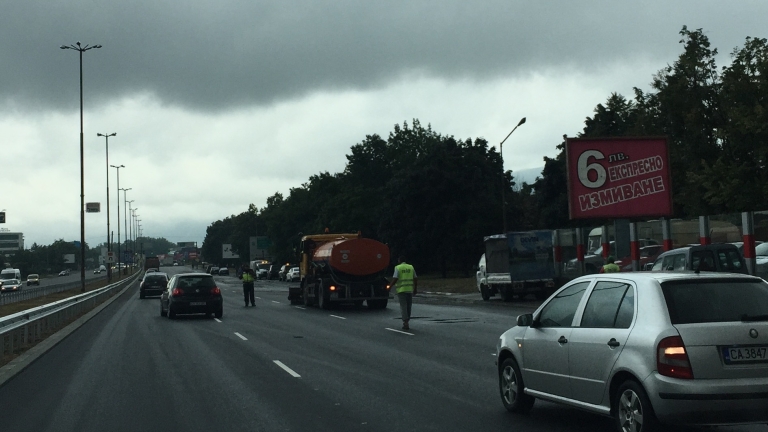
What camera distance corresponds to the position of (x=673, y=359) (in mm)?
7461

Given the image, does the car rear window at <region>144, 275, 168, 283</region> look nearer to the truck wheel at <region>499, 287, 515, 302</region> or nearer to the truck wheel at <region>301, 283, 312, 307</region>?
the truck wheel at <region>301, 283, 312, 307</region>

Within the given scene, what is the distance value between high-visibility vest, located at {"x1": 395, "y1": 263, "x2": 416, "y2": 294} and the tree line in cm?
1786

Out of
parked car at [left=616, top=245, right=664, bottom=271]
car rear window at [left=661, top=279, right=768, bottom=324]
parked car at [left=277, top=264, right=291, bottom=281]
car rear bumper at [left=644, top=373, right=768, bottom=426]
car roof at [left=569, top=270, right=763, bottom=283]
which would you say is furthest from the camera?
parked car at [left=277, top=264, right=291, bottom=281]

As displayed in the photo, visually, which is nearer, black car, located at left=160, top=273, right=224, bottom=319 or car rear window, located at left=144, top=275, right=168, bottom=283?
black car, located at left=160, top=273, right=224, bottom=319

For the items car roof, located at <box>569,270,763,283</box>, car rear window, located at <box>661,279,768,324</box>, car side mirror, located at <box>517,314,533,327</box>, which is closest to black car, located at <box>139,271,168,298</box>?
car side mirror, located at <box>517,314,533,327</box>

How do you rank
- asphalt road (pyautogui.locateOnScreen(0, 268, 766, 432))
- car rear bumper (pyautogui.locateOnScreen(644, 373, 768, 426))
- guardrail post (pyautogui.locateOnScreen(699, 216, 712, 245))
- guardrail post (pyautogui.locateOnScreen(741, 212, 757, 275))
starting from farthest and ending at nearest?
1. guardrail post (pyautogui.locateOnScreen(699, 216, 712, 245))
2. guardrail post (pyautogui.locateOnScreen(741, 212, 757, 275))
3. asphalt road (pyautogui.locateOnScreen(0, 268, 766, 432))
4. car rear bumper (pyautogui.locateOnScreen(644, 373, 768, 426))

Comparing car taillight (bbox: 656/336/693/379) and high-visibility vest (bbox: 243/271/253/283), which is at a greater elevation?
high-visibility vest (bbox: 243/271/253/283)

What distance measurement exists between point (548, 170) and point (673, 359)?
73753mm

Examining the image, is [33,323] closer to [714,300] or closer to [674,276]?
[674,276]

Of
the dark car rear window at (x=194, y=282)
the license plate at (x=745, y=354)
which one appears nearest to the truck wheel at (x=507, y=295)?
the dark car rear window at (x=194, y=282)

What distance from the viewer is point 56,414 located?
10648 mm

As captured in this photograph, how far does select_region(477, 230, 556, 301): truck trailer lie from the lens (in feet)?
120

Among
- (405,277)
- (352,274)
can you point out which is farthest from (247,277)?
(405,277)

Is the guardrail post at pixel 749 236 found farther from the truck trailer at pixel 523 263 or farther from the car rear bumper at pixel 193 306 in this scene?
the car rear bumper at pixel 193 306
